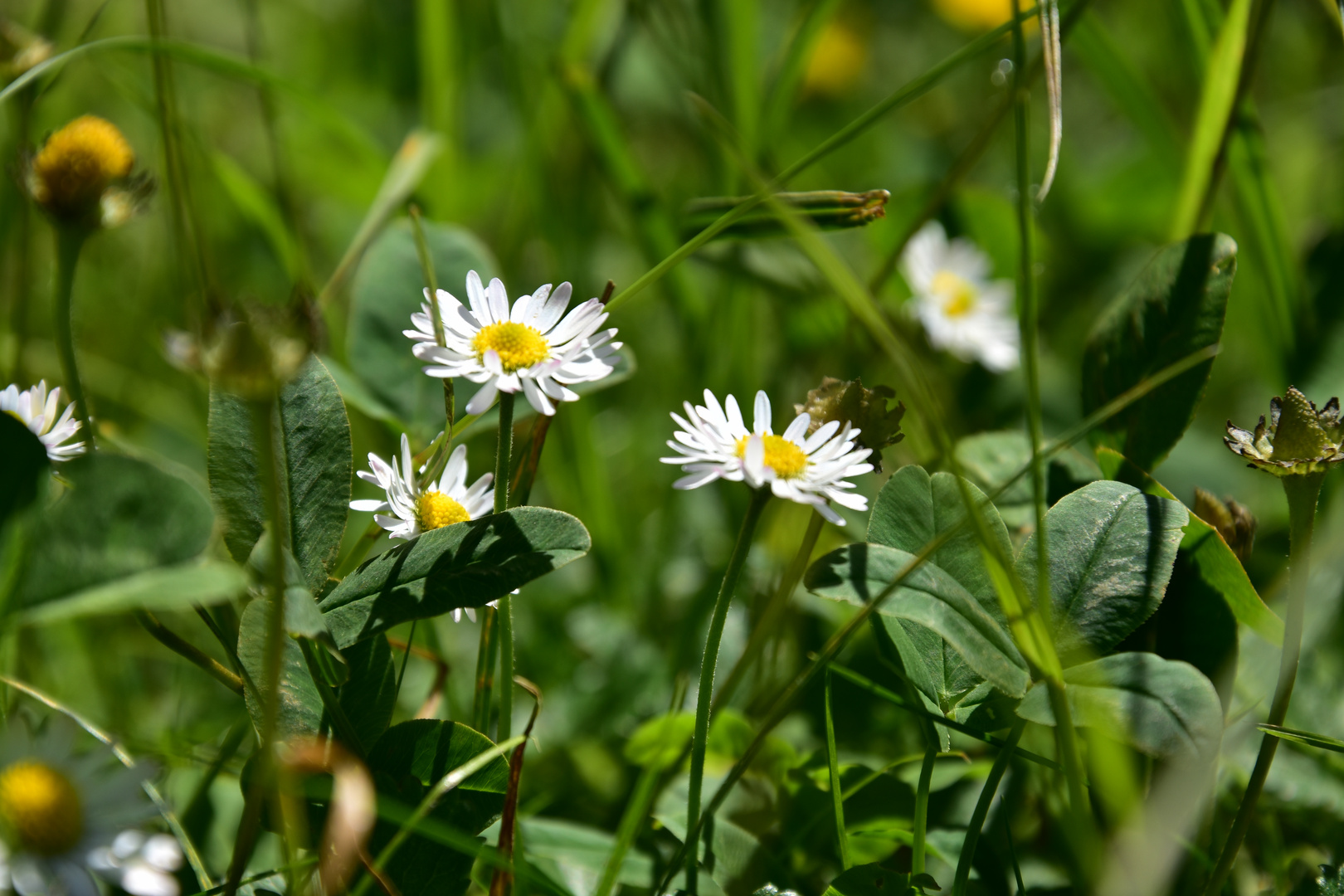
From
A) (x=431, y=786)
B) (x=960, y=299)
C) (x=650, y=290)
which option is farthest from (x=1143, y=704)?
(x=650, y=290)

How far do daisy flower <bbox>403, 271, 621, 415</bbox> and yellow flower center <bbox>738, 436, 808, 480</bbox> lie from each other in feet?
0.43

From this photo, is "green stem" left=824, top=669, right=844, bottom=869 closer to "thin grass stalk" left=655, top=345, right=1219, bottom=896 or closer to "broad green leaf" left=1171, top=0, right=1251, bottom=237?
"thin grass stalk" left=655, top=345, right=1219, bottom=896

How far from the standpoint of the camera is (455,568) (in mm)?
757

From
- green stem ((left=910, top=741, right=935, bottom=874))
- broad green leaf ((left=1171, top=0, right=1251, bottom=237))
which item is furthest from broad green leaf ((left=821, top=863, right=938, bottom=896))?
broad green leaf ((left=1171, top=0, right=1251, bottom=237))

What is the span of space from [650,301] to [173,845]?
1.52 meters

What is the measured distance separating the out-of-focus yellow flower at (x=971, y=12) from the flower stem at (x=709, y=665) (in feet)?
9.24

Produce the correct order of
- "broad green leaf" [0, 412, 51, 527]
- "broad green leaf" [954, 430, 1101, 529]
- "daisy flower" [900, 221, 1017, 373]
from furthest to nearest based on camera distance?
1. "daisy flower" [900, 221, 1017, 373]
2. "broad green leaf" [954, 430, 1101, 529]
3. "broad green leaf" [0, 412, 51, 527]

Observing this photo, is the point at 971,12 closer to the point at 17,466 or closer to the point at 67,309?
the point at 67,309

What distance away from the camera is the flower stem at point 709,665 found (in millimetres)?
758

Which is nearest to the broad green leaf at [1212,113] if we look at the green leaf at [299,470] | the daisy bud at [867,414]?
the daisy bud at [867,414]

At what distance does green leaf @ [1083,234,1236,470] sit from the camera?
0.99 metres

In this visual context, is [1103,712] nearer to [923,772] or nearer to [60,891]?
[923,772]

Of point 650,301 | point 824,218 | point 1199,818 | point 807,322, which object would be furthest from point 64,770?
point 650,301

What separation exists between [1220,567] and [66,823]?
0.88 metres
